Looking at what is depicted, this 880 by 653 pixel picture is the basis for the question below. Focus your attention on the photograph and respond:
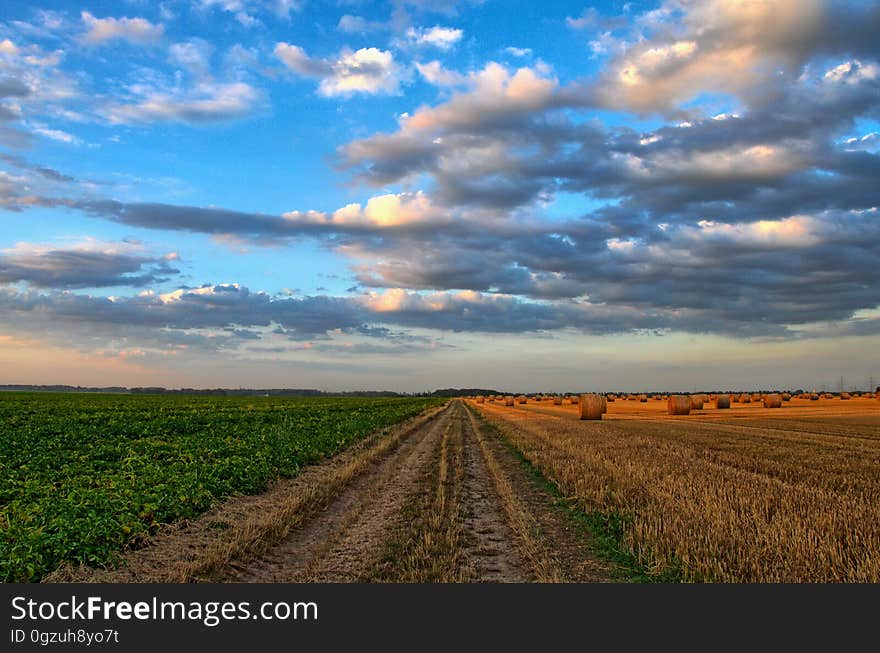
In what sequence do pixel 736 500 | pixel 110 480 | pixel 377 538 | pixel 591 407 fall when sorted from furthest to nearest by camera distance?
pixel 591 407 < pixel 110 480 < pixel 736 500 < pixel 377 538

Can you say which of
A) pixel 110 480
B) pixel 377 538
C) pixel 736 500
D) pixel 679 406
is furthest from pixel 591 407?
pixel 377 538

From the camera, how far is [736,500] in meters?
13.2

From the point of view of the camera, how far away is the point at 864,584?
26.0 ft

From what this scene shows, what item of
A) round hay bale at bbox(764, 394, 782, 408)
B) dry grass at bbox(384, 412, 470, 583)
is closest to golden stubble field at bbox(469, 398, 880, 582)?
dry grass at bbox(384, 412, 470, 583)

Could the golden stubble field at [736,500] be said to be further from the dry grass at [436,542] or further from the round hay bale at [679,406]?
the round hay bale at [679,406]

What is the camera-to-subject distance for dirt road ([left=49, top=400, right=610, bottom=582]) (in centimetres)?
927

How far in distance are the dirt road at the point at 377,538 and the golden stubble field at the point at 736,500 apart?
1.21 metres

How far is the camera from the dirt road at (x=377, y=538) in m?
9.27

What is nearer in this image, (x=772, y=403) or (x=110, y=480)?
(x=110, y=480)

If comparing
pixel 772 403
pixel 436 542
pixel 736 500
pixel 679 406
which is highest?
pixel 736 500

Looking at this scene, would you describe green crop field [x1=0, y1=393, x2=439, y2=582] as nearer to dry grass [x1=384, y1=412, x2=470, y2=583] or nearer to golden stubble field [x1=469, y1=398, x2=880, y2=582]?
dry grass [x1=384, y1=412, x2=470, y2=583]

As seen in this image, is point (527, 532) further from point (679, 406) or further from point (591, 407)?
point (679, 406)

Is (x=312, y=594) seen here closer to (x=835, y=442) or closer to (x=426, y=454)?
(x=426, y=454)

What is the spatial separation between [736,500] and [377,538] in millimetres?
7576
